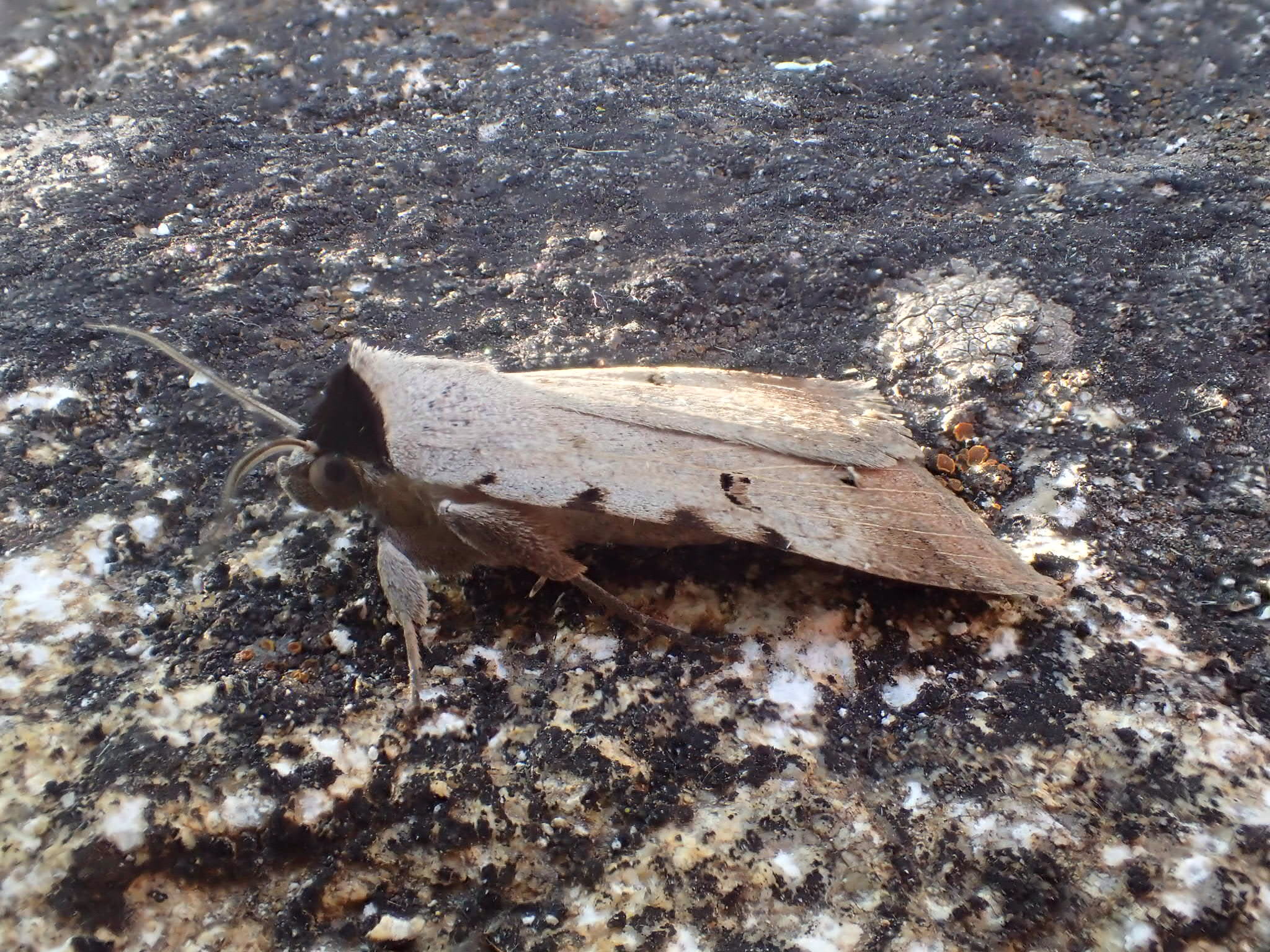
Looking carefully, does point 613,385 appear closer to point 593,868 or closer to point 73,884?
point 593,868

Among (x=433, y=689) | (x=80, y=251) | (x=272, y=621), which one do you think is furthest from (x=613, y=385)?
(x=80, y=251)

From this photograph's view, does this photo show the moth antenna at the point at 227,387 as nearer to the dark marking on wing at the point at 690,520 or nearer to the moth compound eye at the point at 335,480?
the moth compound eye at the point at 335,480

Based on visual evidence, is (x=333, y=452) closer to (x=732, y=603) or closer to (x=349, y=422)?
(x=349, y=422)

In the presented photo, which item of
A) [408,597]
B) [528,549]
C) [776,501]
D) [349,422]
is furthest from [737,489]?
[349,422]

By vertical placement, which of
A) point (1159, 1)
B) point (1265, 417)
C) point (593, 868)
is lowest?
point (593, 868)

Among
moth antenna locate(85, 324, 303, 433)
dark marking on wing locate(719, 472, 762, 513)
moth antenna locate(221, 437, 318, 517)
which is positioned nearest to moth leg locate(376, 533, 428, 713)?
moth antenna locate(221, 437, 318, 517)

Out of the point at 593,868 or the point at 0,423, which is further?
the point at 0,423

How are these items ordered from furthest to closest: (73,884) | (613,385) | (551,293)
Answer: (551,293), (613,385), (73,884)
